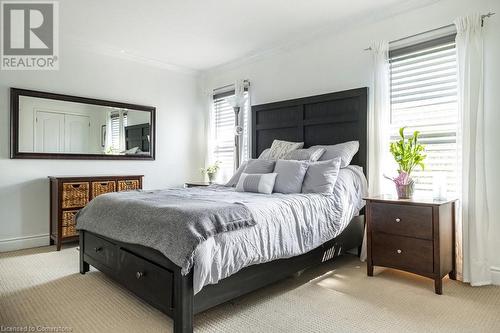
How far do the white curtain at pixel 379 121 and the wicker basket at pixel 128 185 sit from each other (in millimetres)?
3011

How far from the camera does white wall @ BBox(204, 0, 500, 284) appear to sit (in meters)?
2.65

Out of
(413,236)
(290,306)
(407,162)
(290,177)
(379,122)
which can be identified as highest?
(379,122)

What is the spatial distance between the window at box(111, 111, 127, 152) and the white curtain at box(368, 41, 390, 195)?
3.35 metres

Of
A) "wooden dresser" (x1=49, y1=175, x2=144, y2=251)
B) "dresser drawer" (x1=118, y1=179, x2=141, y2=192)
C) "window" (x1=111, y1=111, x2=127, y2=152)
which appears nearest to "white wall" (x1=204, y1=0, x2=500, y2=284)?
"window" (x1=111, y1=111, x2=127, y2=152)

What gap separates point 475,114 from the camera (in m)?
2.65

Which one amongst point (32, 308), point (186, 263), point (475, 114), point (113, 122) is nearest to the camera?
point (186, 263)

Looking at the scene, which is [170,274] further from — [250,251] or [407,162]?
[407,162]

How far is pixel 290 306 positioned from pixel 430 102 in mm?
2261

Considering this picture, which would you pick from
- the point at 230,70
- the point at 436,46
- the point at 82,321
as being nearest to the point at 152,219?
the point at 82,321

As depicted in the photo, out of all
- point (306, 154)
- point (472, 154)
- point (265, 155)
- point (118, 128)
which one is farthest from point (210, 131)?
point (472, 154)

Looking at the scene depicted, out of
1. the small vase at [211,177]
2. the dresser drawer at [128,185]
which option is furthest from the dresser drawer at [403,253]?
the dresser drawer at [128,185]

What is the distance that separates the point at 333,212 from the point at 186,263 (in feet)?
5.12

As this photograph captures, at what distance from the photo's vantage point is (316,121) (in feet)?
12.5

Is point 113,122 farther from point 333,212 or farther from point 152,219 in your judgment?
point 333,212
